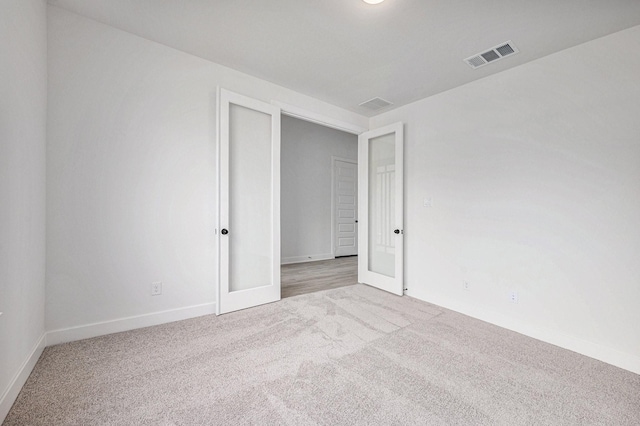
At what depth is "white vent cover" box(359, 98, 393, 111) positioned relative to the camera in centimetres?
366

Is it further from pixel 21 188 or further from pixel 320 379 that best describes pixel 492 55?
pixel 21 188

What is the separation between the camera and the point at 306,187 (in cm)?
611

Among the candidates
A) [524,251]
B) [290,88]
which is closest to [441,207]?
[524,251]

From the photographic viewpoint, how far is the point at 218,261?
279 centimetres

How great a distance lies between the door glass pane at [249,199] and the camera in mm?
3012

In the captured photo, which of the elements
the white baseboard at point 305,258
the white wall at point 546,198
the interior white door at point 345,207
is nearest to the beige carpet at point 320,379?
the white wall at point 546,198

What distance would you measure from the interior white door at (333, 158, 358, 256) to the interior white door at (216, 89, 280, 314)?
3.39 metres

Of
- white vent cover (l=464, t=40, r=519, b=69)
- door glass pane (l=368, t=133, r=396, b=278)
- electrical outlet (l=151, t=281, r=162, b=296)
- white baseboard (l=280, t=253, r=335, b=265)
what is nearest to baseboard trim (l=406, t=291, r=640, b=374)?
door glass pane (l=368, t=133, r=396, b=278)

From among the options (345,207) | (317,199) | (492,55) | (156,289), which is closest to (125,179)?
(156,289)

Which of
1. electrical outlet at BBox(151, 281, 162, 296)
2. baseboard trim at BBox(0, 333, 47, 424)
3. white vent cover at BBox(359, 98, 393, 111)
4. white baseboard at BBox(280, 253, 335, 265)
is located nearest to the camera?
baseboard trim at BBox(0, 333, 47, 424)

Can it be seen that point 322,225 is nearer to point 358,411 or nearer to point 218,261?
point 218,261

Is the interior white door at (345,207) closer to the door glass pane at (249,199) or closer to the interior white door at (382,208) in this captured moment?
the interior white door at (382,208)

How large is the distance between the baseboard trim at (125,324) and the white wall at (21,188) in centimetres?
16

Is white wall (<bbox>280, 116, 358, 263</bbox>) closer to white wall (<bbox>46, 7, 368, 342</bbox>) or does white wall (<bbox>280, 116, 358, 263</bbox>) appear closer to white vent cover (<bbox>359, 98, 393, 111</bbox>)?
white vent cover (<bbox>359, 98, 393, 111</bbox>)
